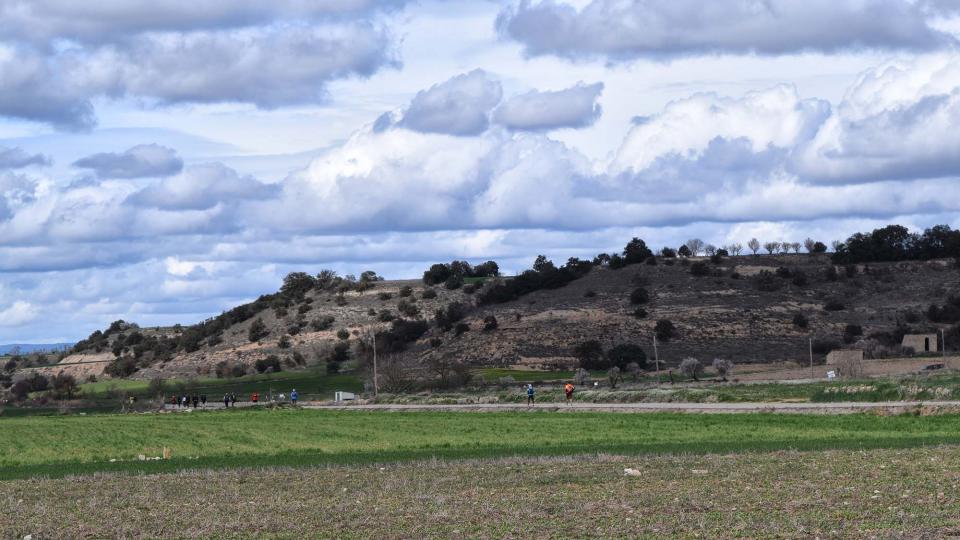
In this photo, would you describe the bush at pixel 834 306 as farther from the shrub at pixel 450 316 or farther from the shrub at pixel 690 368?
the shrub at pixel 450 316

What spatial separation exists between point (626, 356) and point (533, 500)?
9483 cm

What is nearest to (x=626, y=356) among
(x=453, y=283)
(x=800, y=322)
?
(x=800, y=322)

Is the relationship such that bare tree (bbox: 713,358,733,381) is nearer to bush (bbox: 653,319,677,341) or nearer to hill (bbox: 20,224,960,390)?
hill (bbox: 20,224,960,390)

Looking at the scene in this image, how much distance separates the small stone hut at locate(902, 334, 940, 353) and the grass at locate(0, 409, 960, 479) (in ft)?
180

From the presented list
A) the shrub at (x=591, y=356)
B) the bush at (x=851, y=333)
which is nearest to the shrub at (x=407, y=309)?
the shrub at (x=591, y=356)

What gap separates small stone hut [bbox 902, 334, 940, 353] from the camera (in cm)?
11612

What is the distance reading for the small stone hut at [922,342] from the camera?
381 ft

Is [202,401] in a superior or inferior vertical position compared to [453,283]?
inferior

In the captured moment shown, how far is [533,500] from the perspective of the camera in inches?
1094

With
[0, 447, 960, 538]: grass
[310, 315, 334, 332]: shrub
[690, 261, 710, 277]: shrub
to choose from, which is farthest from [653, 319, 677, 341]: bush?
[0, 447, 960, 538]: grass

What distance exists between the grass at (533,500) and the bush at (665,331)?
9323cm

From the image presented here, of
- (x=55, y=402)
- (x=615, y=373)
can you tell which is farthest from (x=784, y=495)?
(x=55, y=402)

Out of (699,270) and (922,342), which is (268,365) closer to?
(699,270)

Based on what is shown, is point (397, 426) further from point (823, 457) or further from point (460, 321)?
point (460, 321)
